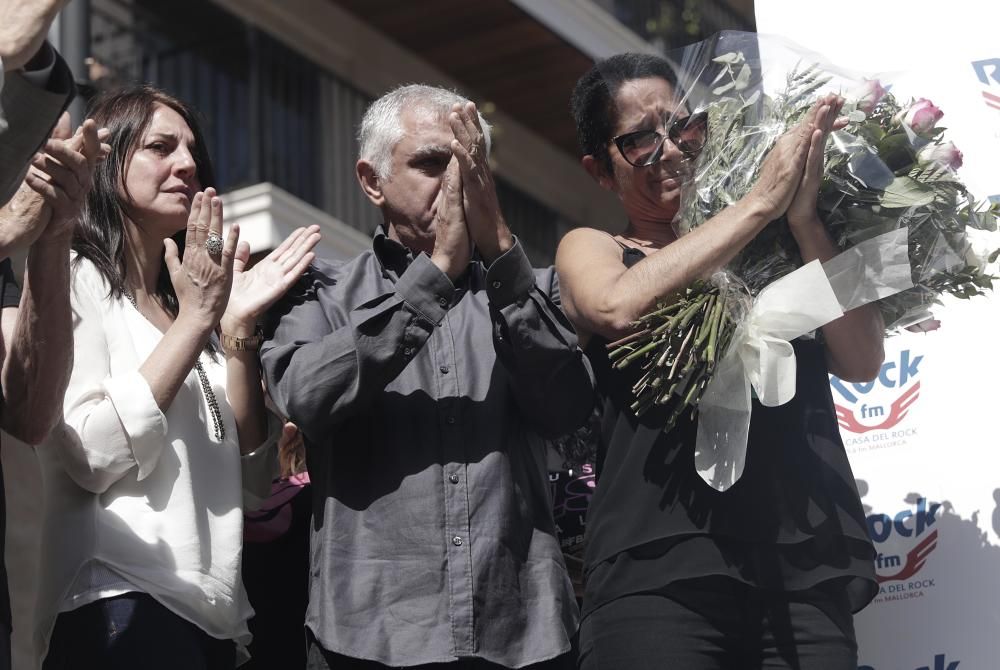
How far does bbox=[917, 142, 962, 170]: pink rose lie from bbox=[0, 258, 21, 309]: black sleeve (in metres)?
2.18

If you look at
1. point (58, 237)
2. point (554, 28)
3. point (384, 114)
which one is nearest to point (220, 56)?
point (554, 28)

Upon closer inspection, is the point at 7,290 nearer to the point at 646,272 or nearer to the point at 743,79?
the point at 646,272

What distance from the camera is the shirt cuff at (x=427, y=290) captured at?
391 cm

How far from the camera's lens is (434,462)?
395cm

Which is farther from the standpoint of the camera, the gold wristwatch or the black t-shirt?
the gold wristwatch

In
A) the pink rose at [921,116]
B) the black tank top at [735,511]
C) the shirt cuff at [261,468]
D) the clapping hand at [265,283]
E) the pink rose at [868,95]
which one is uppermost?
the pink rose at [868,95]

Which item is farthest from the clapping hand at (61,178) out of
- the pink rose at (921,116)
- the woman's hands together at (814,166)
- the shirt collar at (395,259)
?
the pink rose at (921,116)

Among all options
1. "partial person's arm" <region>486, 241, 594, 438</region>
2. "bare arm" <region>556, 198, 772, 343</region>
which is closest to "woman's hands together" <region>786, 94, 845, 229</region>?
"bare arm" <region>556, 198, 772, 343</region>

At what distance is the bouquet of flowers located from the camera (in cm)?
393

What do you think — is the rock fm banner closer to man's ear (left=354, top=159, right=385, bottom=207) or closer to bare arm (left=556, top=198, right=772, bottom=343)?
bare arm (left=556, top=198, right=772, bottom=343)

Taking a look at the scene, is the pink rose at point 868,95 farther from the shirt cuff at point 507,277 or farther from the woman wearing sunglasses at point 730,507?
the shirt cuff at point 507,277

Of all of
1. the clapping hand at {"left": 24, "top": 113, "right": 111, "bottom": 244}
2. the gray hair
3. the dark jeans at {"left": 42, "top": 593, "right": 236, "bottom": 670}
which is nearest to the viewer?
the clapping hand at {"left": 24, "top": 113, "right": 111, "bottom": 244}

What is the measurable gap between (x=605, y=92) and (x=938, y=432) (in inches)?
55.0

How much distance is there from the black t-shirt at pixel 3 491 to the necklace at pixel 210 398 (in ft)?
1.28
